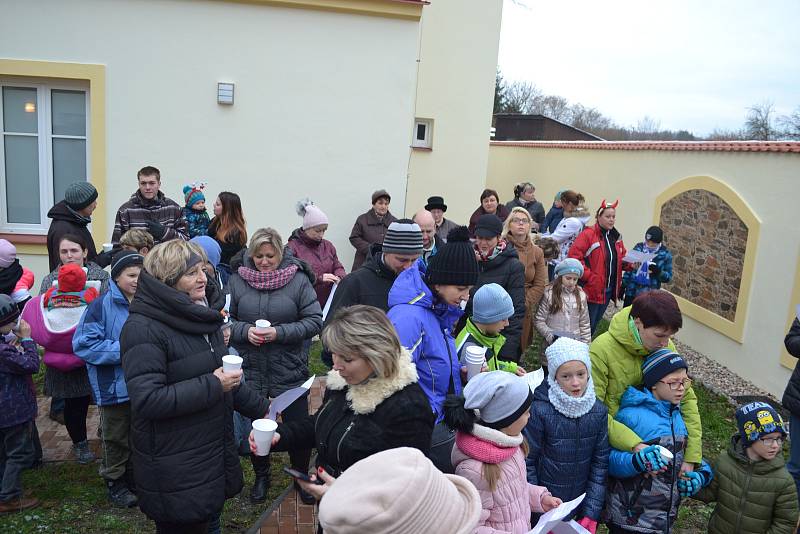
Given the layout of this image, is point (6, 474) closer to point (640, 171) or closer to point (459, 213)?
point (459, 213)

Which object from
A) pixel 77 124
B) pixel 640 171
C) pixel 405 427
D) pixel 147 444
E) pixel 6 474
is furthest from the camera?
pixel 640 171

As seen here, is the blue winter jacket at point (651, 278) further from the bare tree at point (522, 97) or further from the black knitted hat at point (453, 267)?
the bare tree at point (522, 97)

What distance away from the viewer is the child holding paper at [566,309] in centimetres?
646

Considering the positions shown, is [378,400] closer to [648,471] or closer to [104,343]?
[648,471]

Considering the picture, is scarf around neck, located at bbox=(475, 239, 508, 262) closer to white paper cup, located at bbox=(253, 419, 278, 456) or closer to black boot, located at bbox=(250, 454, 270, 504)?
black boot, located at bbox=(250, 454, 270, 504)

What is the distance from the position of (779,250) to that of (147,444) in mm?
7778

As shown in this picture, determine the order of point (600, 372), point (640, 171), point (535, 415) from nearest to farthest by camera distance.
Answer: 1. point (535, 415)
2. point (600, 372)
3. point (640, 171)

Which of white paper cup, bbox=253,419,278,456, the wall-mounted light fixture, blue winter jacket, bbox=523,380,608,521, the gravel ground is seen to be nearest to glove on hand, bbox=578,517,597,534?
blue winter jacket, bbox=523,380,608,521

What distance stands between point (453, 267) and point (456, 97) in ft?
33.1

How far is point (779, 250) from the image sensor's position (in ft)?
26.1

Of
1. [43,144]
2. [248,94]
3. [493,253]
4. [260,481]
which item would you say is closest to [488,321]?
[493,253]

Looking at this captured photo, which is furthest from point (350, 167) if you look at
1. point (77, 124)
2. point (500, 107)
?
point (500, 107)

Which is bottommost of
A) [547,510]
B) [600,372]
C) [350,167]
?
[547,510]

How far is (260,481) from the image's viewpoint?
469 centimetres
